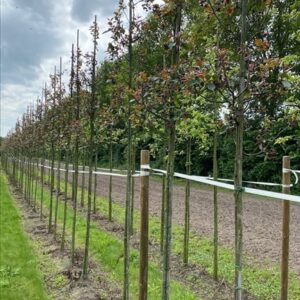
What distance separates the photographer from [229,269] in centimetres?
655

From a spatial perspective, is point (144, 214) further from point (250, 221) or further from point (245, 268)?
point (250, 221)

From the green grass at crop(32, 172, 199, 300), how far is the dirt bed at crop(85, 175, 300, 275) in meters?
1.88

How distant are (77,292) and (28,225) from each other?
658cm

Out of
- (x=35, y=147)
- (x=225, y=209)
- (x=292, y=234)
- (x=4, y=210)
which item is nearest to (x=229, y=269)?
(x=292, y=234)

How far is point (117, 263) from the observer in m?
7.39

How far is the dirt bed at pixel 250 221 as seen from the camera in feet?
25.1

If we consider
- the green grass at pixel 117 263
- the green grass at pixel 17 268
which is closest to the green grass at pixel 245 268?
the green grass at pixel 117 263

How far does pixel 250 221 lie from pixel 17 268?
19.8 ft

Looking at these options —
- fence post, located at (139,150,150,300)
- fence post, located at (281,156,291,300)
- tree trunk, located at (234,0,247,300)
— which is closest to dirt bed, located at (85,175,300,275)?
fence post, located at (281,156,291,300)

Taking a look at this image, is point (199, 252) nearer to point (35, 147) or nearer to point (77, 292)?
point (77, 292)

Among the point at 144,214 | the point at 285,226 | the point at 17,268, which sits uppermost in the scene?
the point at 144,214

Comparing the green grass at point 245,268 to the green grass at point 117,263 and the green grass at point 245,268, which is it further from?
the green grass at point 117,263

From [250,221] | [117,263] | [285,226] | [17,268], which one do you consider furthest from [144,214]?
[250,221]

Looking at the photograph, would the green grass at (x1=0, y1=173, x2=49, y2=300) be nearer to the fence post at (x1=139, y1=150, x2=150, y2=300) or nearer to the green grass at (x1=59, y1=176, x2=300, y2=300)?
the green grass at (x1=59, y1=176, x2=300, y2=300)
